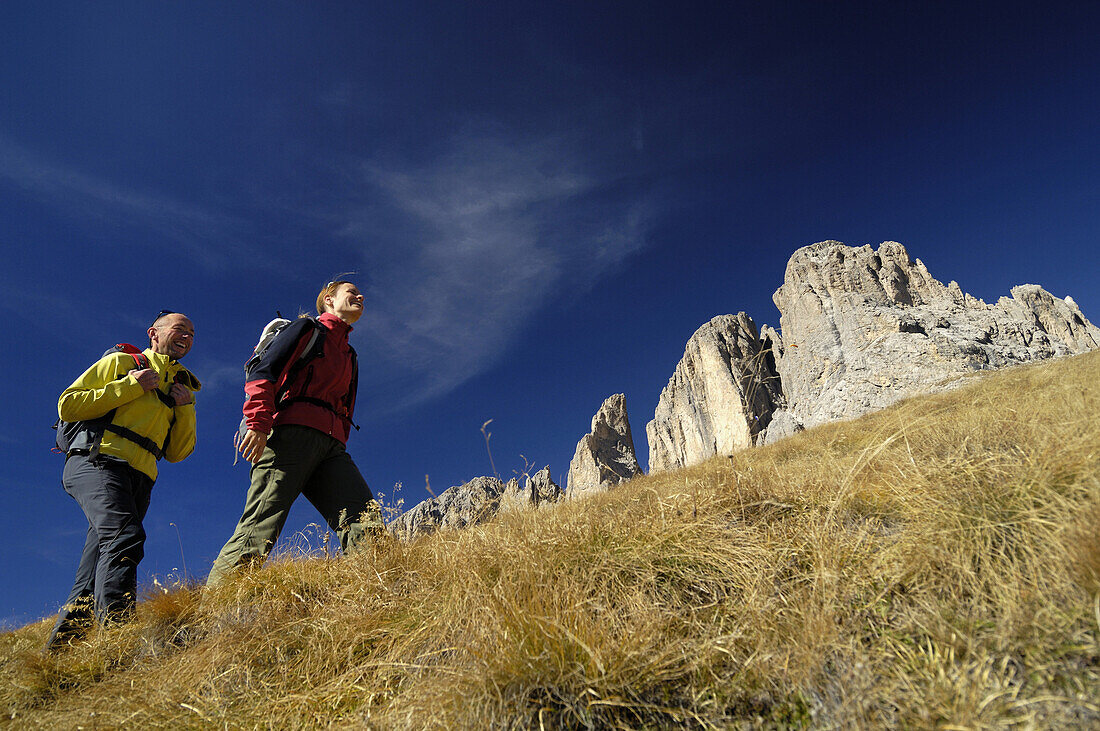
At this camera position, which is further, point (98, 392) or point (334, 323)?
point (334, 323)

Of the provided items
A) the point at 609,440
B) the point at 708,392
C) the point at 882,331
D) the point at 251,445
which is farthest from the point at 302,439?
the point at 609,440

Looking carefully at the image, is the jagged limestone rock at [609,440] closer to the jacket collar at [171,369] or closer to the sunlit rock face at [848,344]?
the sunlit rock face at [848,344]

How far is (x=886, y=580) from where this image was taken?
177 cm

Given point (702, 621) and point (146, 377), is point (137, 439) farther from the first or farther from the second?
point (702, 621)

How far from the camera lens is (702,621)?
6.06 feet

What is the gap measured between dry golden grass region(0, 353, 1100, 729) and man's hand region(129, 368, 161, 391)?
179 centimetres

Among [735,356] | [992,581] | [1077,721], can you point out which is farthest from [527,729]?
[735,356]

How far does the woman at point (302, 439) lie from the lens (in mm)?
3381

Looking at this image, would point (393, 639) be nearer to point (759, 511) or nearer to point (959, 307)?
point (759, 511)

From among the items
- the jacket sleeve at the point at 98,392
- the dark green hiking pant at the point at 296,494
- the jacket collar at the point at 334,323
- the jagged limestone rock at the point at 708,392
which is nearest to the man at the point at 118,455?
the jacket sleeve at the point at 98,392

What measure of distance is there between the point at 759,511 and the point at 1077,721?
1.55 meters

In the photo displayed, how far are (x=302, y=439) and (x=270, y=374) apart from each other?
574mm

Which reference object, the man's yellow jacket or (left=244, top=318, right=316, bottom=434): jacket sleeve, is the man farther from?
(left=244, top=318, right=316, bottom=434): jacket sleeve

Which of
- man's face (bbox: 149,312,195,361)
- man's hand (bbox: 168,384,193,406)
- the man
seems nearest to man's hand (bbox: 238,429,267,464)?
the man
